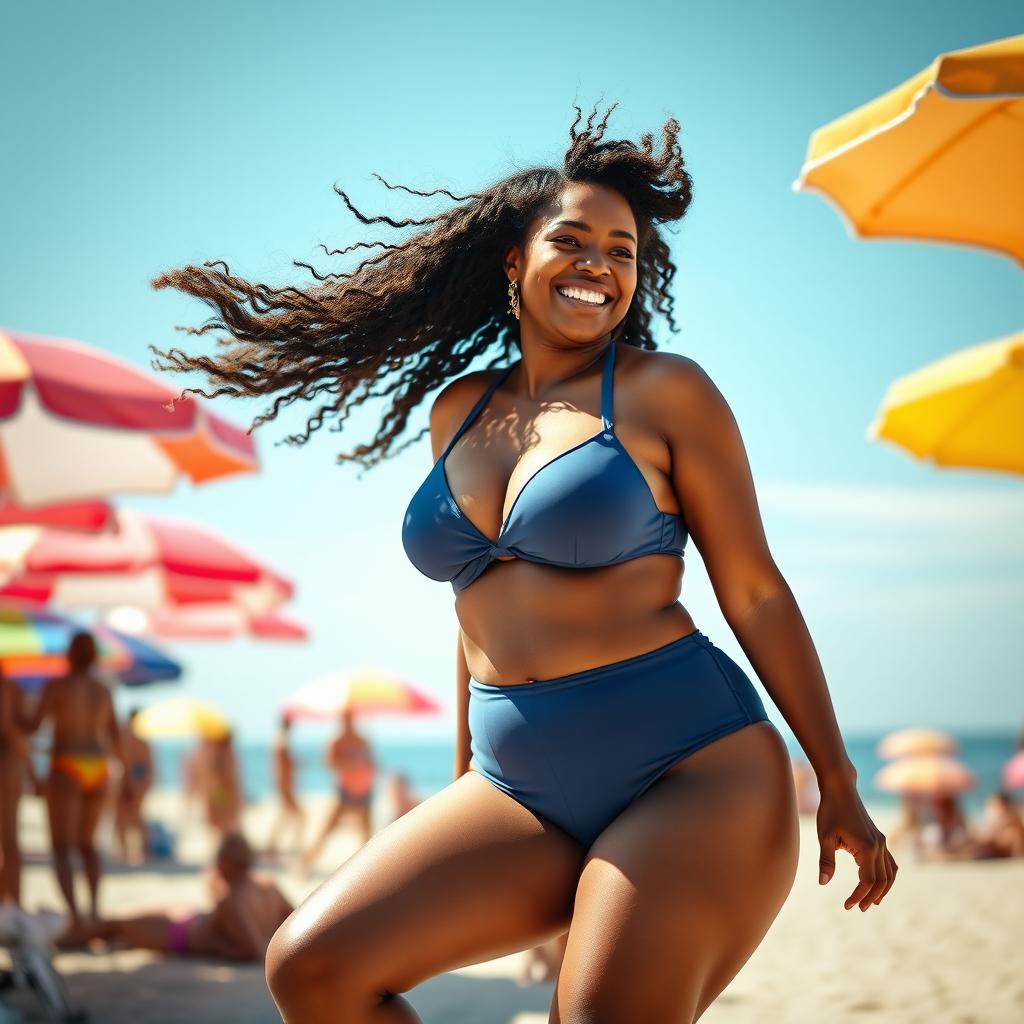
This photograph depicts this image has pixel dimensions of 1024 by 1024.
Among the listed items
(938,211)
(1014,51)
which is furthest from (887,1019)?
(1014,51)

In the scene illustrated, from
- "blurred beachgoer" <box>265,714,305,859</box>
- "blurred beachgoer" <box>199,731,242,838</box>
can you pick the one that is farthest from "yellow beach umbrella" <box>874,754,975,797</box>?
"blurred beachgoer" <box>199,731,242,838</box>

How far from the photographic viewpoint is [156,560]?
809 centimetres

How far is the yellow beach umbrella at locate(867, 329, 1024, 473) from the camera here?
550 cm

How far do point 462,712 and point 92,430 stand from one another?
3.43m

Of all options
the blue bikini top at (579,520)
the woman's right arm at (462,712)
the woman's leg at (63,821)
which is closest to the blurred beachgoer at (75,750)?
the woman's leg at (63,821)

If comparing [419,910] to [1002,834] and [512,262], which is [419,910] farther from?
[1002,834]

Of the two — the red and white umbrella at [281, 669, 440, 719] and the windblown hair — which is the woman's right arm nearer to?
the windblown hair

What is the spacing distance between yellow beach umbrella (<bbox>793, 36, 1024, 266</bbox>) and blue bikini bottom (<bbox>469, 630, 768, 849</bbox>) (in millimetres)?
2269

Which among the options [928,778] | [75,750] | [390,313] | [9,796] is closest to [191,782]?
[928,778]

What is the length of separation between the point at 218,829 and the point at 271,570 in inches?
234

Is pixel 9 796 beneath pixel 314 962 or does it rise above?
beneath

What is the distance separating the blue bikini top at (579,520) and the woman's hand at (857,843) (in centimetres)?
51

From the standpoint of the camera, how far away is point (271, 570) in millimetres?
8555

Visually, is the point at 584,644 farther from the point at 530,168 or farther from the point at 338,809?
the point at 338,809
